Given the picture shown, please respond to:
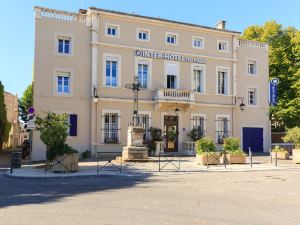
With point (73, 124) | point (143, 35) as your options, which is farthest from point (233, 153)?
point (143, 35)

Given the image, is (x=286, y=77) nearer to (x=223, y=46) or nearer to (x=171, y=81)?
(x=223, y=46)

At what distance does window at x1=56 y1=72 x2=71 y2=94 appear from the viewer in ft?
83.7

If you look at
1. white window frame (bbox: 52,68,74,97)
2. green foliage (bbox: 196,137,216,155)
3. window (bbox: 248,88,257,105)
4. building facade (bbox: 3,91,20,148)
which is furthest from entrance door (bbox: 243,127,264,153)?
building facade (bbox: 3,91,20,148)

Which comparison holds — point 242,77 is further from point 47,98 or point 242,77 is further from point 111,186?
point 111,186

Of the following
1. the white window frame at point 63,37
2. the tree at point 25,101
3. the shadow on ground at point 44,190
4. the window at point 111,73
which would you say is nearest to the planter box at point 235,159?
the shadow on ground at point 44,190

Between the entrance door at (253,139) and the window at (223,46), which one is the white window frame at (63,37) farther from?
the entrance door at (253,139)

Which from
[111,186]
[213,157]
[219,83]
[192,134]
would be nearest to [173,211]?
[111,186]

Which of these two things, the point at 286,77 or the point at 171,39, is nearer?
the point at 171,39

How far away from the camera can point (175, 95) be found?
27.5 meters

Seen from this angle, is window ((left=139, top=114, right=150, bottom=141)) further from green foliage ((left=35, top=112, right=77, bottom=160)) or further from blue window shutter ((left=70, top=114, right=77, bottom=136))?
green foliage ((left=35, top=112, right=77, bottom=160))

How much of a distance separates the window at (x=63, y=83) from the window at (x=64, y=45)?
5.13ft

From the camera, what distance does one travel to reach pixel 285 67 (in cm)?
3578

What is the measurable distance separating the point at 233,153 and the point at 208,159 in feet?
5.81

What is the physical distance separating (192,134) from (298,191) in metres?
17.3
